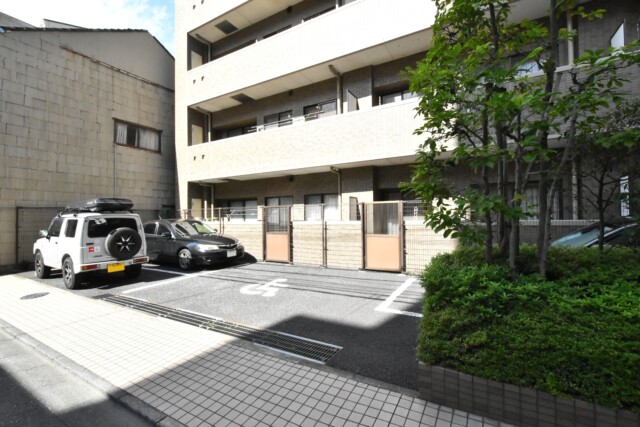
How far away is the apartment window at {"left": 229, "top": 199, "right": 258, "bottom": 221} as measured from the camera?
1383cm

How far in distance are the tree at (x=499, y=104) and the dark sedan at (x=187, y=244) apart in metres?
7.97

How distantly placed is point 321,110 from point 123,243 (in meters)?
8.17

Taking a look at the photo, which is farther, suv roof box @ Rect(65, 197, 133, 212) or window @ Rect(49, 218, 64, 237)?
window @ Rect(49, 218, 64, 237)

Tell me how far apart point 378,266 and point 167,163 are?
1206 cm

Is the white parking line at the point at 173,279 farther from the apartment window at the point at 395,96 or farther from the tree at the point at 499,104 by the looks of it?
the apartment window at the point at 395,96

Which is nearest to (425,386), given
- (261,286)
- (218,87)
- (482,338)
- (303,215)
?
(482,338)

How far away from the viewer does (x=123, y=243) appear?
791cm

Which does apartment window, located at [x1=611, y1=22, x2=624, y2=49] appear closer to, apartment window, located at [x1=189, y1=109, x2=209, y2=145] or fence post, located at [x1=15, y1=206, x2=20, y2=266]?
apartment window, located at [x1=189, y1=109, x2=209, y2=145]

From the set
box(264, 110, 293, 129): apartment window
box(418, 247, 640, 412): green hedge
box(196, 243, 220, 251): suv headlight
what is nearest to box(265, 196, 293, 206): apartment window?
box(264, 110, 293, 129): apartment window

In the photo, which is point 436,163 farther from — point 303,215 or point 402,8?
point 303,215

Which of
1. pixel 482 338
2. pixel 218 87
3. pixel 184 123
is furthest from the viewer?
pixel 184 123

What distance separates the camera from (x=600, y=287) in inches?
106

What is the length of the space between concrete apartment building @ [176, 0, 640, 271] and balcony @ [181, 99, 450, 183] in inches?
1.6

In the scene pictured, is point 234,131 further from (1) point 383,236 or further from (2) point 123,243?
(1) point 383,236
